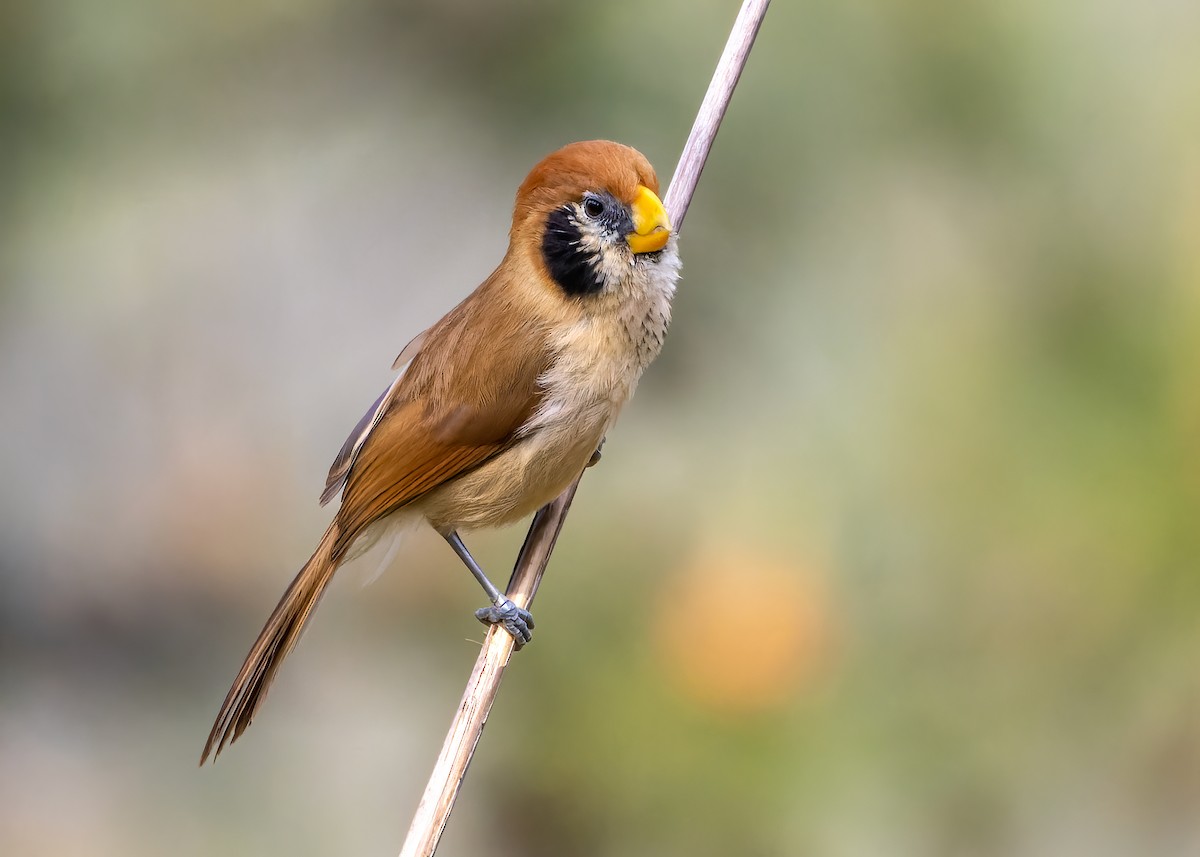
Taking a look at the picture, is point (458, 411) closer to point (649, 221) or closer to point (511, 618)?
point (511, 618)

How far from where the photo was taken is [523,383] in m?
2.28

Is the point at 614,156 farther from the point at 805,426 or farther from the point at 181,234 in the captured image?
the point at 181,234

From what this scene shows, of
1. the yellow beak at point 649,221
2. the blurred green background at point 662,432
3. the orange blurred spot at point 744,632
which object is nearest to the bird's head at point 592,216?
the yellow beak at point 649,221

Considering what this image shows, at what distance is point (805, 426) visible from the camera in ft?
10.6

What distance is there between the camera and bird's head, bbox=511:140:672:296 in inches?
83.7

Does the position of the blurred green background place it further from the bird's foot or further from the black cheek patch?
the black cheek patch

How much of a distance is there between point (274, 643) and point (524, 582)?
A: 445mm

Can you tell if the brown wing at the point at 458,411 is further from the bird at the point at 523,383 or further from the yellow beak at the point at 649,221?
the yellow beak at the point at 649,221

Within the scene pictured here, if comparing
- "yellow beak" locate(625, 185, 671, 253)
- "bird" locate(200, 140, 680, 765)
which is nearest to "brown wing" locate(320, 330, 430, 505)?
"bird" locate(200, 140, 680, 765)

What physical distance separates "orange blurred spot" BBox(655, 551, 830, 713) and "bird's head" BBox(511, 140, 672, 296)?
110cm

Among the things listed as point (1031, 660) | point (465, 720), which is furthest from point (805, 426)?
point (465, 720)

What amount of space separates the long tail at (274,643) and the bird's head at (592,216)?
2.10ft

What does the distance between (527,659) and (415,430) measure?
89 centimetres

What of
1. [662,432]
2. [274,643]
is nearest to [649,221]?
[274,643]
